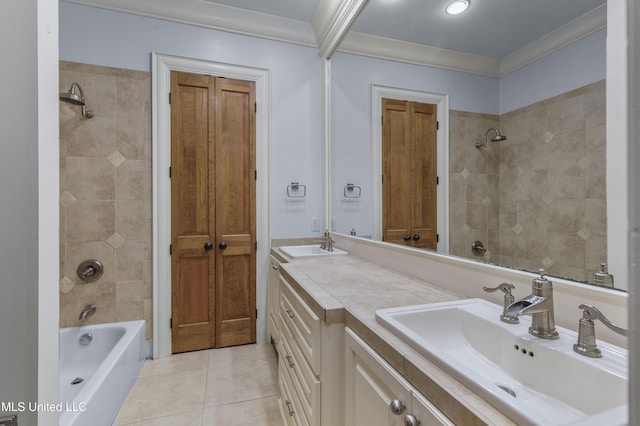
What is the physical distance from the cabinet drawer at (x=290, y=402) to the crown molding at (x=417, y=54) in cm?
155

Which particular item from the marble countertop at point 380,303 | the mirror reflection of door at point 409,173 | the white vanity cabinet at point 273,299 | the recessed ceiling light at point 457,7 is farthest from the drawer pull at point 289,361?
the recessed ceiling light at point 457,7

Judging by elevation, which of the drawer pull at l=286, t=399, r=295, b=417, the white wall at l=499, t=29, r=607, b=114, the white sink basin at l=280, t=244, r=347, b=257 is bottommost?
the drawer pull at l=286, t=399, r=295, b=417

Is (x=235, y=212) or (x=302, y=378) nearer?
(x=302, y=378)

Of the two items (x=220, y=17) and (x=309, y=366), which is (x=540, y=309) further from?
(x=220, y=17)

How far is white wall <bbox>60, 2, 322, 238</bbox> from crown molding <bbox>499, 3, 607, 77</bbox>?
181 cm

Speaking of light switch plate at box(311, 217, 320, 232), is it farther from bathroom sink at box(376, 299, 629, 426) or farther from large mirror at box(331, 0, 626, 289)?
bathroom sink at box(376, 299, 629, 426)

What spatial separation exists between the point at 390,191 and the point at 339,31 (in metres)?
1.39

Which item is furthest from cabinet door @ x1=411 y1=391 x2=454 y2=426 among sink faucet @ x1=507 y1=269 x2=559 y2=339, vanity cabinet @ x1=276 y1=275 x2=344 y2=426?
vanity cabinet @ x1=276 y1=275 x2=344 y2=426

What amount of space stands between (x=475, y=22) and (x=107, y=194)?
2552 mm

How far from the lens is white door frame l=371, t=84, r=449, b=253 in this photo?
4.35 ft

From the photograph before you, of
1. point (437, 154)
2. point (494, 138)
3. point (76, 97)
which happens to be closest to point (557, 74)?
point (494, 138)

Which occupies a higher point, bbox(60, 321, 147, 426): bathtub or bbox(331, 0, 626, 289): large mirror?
bbox(331, 0, 626, 289): large mirror

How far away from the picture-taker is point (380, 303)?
3.52ft

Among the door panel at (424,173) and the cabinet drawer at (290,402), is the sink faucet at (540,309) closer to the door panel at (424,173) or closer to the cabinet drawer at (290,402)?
the door panel at (424,173)
